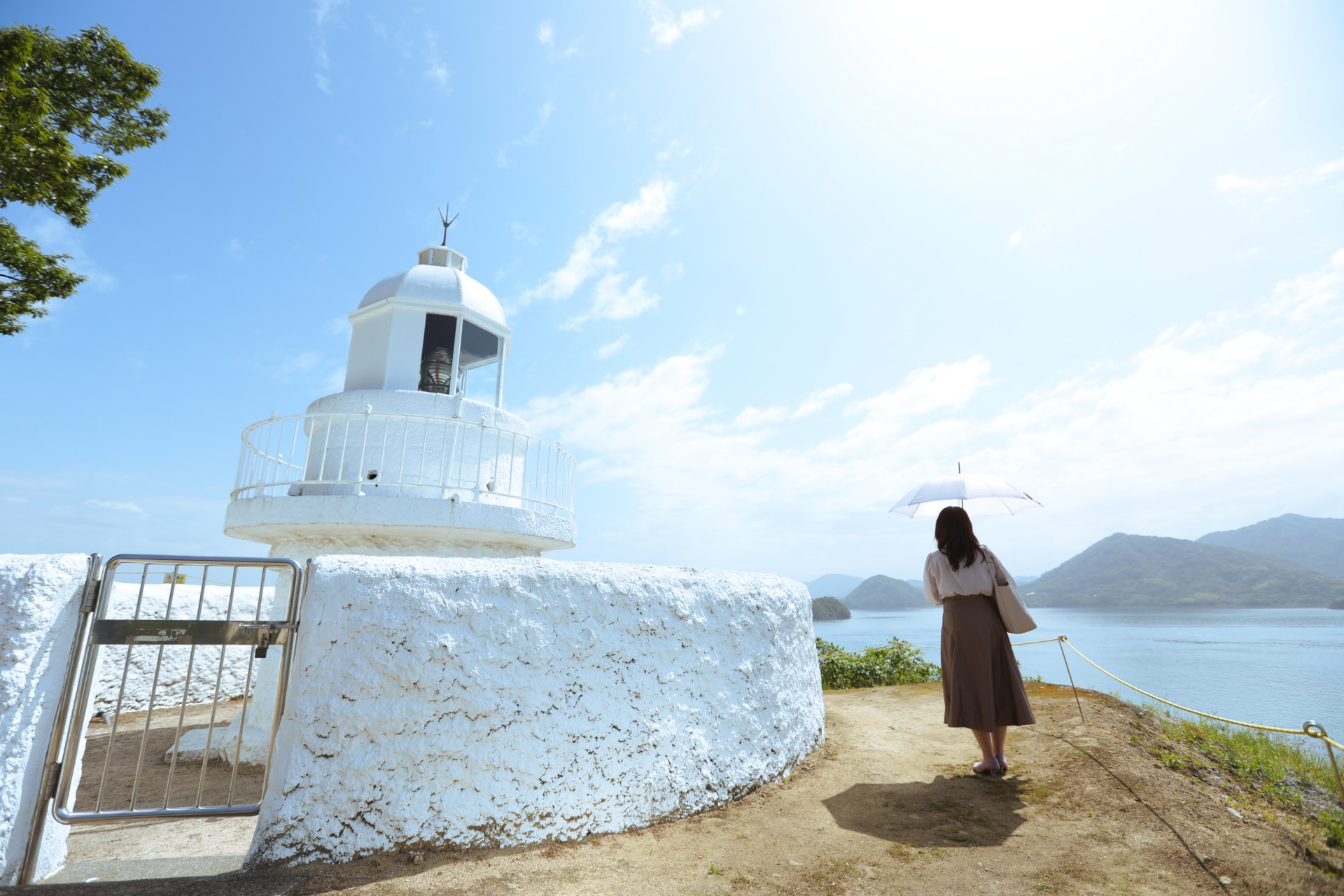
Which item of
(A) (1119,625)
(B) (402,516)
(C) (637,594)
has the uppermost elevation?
(B) (402,516)

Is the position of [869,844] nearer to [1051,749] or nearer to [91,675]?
[1051,749]

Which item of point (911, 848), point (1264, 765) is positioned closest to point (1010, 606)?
point (911, 848)

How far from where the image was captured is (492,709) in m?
3.51

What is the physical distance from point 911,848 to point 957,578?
1.88 metres

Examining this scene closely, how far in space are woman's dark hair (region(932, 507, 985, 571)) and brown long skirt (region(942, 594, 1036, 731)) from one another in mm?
284

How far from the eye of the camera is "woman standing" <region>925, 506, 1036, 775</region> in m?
4.61

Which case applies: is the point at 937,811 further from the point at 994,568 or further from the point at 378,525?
the point at 378,525

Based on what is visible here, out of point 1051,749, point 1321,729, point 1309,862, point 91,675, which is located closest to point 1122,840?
point 1309,862

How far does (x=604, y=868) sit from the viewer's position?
3.31 metres

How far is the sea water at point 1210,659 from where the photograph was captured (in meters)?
12.2

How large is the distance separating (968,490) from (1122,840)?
2.80 metres

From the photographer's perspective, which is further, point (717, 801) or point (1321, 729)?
point (717, 801)

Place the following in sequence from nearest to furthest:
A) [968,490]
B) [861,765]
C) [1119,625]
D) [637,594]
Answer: [637,594], [861,765], [968,490], [1119,625]

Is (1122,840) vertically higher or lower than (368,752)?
lower
